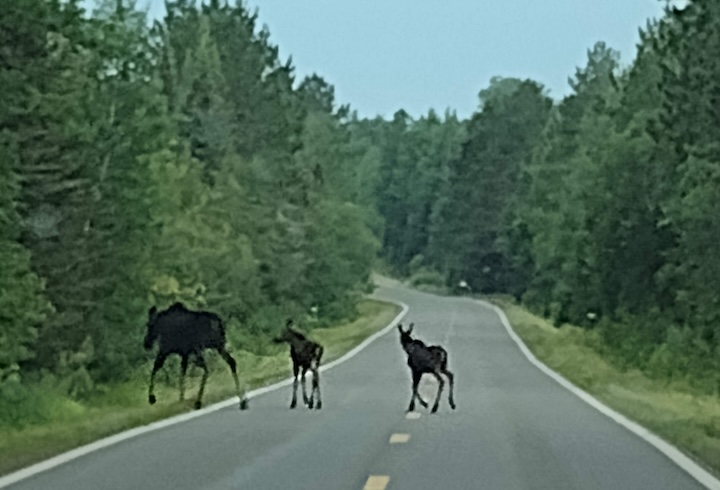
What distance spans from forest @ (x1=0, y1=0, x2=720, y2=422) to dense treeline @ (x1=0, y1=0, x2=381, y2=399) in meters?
0.09

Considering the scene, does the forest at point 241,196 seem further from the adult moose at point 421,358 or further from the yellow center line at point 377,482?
the yellow center line at point 377,482

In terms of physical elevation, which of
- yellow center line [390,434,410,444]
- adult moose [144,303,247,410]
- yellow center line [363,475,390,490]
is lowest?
yellow center line [390,434,410,444]

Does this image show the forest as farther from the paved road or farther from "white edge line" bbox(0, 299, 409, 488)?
the paved road

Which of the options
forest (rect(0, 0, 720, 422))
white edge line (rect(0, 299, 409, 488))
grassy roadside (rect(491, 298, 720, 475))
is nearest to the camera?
white edge line (rect(0, 299, 409, 488))

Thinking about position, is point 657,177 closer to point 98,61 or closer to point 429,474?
point 98,61

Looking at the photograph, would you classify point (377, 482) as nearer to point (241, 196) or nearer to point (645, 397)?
point (645, 397)

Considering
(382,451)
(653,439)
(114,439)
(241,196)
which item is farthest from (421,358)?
(241,196)

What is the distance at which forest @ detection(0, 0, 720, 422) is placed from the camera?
150ft

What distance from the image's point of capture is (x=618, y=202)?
67.8 meters

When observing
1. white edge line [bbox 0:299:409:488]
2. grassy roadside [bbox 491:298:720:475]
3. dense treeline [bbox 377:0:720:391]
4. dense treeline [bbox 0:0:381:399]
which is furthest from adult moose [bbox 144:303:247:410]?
dense treeline [bbox 377:0:720:391]

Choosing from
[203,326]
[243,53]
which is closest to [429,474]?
[203,326]

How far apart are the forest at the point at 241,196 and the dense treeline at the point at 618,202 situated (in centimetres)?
16

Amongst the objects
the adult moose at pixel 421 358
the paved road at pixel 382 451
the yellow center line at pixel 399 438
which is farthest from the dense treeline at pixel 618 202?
the yellow center line at pixel 399 438

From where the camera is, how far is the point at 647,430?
2061cm
